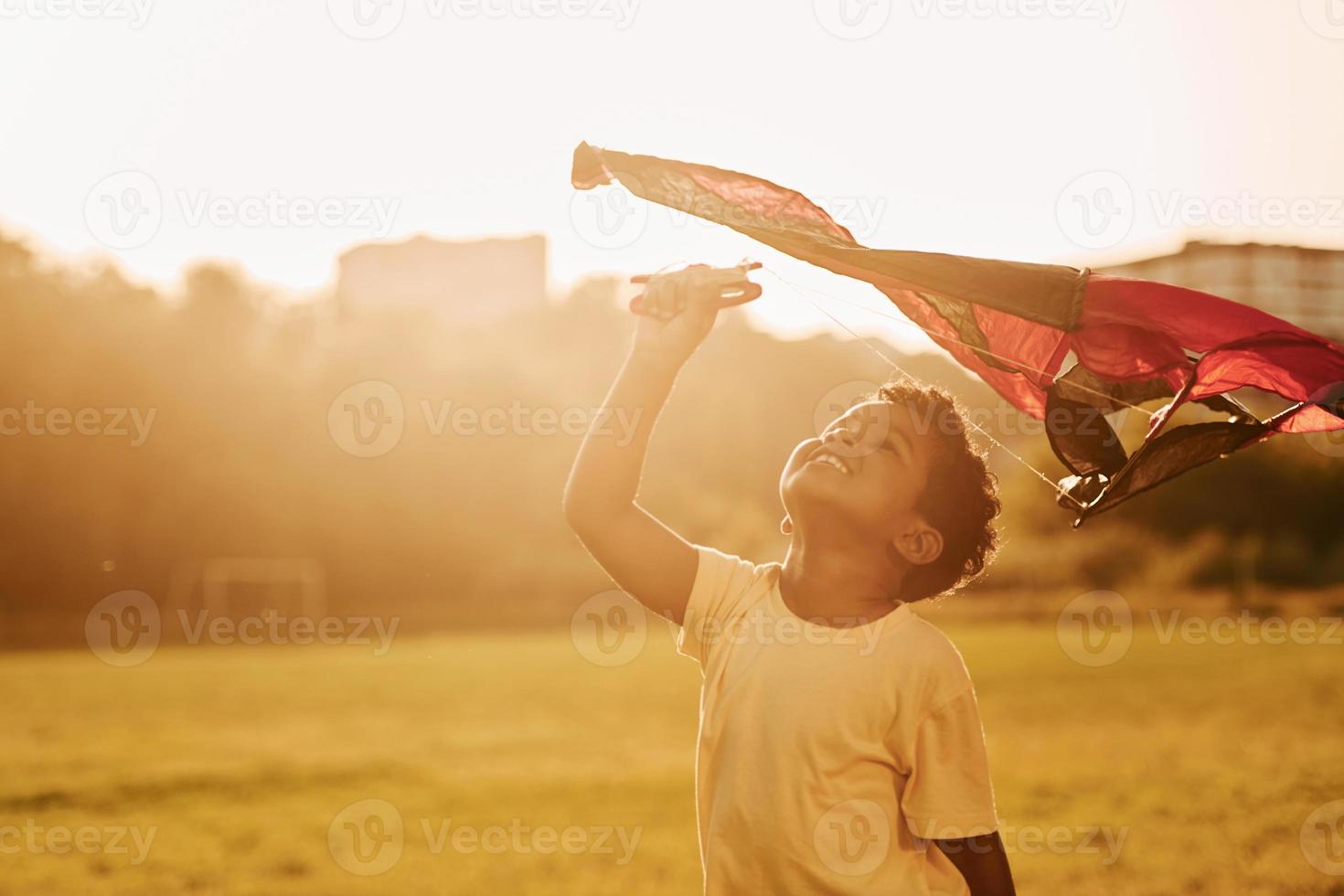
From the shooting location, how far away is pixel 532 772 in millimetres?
10828

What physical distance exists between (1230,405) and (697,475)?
122 ft

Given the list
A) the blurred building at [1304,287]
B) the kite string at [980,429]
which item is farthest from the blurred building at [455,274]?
the kite string at [980,429]

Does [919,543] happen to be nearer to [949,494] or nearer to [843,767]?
[949,494]

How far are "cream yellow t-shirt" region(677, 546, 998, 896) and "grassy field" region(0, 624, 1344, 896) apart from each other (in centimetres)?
388

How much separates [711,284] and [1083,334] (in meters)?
1.03

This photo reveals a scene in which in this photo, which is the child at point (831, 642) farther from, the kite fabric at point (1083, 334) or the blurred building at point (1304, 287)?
the blurred building at point (1304, 287)

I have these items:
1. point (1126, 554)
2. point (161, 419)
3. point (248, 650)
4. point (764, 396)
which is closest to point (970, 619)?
point (764, 396)

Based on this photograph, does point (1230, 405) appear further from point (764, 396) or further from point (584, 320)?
point (584, 320)

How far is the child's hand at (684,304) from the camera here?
300cm

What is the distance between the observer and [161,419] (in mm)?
36500

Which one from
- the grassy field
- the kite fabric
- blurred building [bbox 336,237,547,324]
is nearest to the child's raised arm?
the kite fabric

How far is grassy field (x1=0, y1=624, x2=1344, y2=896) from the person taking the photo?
Answer: 22.4 feet

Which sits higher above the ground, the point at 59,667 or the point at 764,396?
the point at 764,396

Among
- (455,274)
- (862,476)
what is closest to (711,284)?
(862,476)
